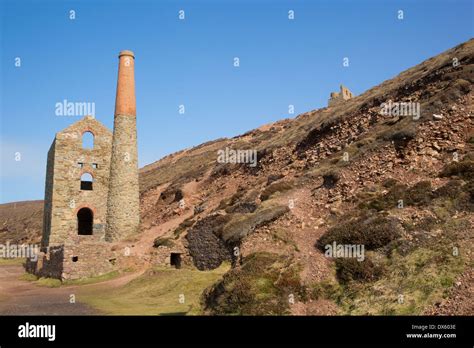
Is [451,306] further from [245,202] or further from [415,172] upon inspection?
[245,202]

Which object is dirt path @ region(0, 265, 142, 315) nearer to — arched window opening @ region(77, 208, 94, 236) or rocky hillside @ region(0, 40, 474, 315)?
rocky hillside @ region(0, 40, 474, 315)

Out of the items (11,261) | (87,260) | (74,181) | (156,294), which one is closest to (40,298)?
(156,294)

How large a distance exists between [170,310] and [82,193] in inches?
936

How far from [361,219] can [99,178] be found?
88.3 feet

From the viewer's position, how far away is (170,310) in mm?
16719

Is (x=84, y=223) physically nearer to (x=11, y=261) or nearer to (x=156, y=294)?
(x=11, y=261)

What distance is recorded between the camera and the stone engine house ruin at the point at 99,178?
35.5m

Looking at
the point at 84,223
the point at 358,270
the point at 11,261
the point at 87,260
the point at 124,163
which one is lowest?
the point at 11,261

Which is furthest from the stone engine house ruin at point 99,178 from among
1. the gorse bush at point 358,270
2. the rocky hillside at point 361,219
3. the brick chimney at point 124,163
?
the gorse bush at point 358,270

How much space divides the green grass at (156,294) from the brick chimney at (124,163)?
10.6 metres

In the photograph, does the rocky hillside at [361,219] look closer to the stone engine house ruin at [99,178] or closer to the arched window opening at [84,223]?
the stone engine house ruin at [99,178]

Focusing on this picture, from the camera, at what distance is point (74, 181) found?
37.5 metres
